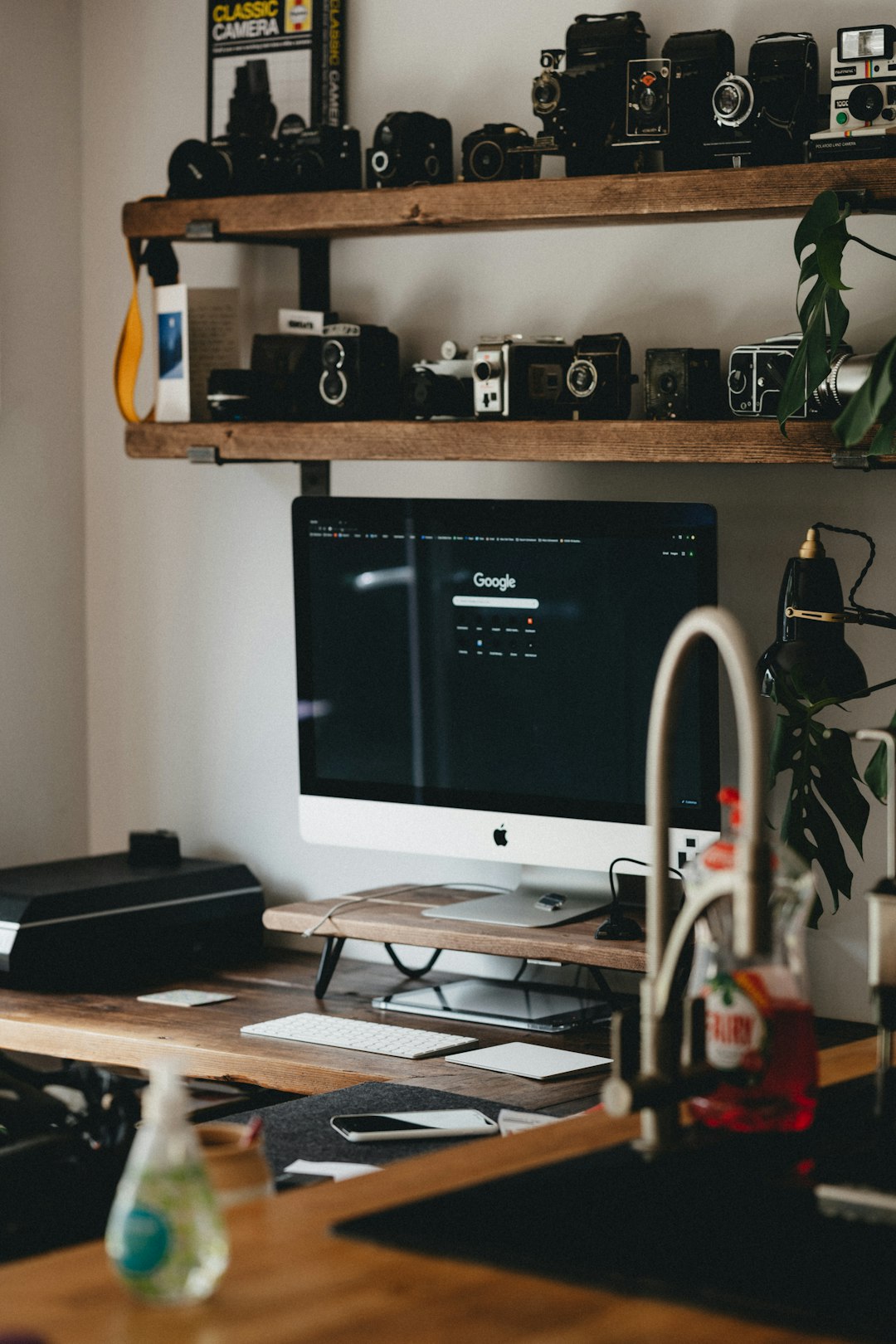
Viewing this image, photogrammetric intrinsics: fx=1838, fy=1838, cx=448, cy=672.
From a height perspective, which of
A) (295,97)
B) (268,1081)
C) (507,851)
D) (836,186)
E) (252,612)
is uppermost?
(295,97)

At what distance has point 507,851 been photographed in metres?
2.76

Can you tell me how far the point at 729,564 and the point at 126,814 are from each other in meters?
1.37

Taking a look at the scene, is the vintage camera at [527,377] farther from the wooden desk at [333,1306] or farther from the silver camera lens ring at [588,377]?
the wooden desk at [333,1306]

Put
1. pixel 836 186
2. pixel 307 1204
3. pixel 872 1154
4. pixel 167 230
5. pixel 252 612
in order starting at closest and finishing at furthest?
pixel 307 1204, pixel 872 1154, pixel 836 186, pixel 167 230, pixel 252 612

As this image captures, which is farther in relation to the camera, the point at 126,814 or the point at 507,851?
the point at 126,814

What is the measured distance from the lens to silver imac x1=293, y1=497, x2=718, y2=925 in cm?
258

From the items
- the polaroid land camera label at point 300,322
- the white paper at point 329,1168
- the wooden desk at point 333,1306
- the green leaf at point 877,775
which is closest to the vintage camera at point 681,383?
the green leaf at point 877,775

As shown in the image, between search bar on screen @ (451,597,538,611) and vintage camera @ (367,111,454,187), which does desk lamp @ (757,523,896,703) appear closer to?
search bar on screen @ (451,597,538,611)

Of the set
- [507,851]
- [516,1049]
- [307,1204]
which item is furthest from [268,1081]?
[307,1204]

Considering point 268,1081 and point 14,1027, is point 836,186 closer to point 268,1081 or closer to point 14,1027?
point 268,1081

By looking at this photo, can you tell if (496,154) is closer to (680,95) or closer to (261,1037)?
Answer: (680,95)

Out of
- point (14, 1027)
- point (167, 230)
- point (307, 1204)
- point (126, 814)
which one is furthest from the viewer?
point (126, 814)

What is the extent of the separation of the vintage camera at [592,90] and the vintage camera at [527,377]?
0.26 m

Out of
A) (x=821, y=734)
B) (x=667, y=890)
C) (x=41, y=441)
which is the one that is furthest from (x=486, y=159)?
(x=667, y=890)
